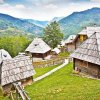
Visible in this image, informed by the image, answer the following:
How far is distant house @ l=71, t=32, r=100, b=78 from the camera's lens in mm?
32844

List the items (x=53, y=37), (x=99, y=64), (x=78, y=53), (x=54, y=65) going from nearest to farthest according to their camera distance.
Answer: (x=99, y=64)
(x=78, y=53)
(x=54, y=65)
(x=53, y=37)

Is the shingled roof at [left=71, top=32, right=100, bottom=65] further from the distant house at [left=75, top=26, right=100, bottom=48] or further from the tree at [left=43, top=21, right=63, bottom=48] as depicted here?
the tree at [left=43, top=21, right=63, bottom=48]

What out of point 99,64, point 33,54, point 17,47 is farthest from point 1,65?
point 17,47

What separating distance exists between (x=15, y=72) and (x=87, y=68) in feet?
37.8

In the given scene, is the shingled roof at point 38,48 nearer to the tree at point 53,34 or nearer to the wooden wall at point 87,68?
the tree at point 53,34

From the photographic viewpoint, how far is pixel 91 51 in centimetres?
3416

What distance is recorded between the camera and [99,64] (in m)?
31.4

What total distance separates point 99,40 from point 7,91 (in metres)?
16.4

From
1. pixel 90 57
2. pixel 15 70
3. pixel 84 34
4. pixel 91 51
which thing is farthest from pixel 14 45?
pixel 90 57

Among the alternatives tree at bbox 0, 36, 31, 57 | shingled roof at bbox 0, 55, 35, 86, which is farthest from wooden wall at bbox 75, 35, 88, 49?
tree at bbox 0, 36, 31, 57

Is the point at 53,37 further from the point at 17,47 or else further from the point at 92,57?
the point at 92,57

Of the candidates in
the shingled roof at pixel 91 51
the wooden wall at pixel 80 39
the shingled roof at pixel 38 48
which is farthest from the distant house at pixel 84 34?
the shingled roof at pixel 91 51

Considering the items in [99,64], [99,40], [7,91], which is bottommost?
[7,91]

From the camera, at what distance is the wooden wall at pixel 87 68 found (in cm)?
3299
